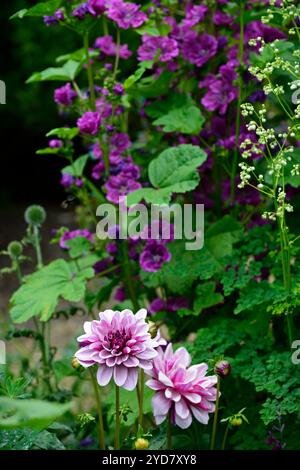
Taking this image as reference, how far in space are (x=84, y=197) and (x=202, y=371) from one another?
95cm

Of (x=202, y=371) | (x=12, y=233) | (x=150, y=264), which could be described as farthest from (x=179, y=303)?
Answer: (x=12, y=233)

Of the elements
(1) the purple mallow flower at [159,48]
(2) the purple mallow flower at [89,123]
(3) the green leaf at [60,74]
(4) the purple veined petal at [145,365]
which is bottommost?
(4) the purple veined petal at [145,365]

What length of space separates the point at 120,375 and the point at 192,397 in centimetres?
12

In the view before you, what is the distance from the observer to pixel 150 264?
1.84m

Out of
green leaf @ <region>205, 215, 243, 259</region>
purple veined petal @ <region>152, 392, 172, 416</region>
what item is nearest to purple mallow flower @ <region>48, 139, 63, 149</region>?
green leaf @ <region>205, 215, 243, 259</region>

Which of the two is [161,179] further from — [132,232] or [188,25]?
[188,25]

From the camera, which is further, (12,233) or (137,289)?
(12,233)

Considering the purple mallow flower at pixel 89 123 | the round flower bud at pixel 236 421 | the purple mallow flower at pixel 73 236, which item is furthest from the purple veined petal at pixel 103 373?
the purple mallow flower at pixel 73 236

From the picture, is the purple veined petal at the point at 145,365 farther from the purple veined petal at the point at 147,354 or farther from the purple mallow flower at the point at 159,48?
the purple mallow flower at the point at 159,48

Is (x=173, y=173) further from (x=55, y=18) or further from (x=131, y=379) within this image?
(x=131, y=379)

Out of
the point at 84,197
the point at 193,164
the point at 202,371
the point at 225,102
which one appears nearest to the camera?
the point at 202,371

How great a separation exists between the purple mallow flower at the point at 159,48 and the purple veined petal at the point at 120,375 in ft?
3.26

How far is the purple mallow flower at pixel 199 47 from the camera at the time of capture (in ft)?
6.53

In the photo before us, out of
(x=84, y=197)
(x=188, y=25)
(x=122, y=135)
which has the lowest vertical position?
(x=84, y=197)
